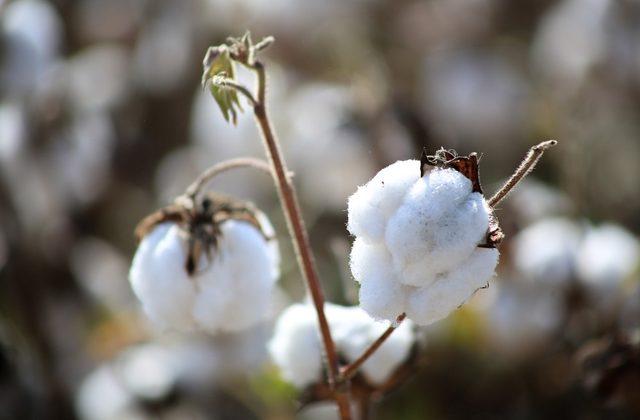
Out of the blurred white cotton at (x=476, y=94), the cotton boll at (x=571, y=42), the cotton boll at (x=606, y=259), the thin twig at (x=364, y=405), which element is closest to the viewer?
the thin twig at (x=364, y=405)

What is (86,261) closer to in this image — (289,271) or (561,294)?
(289,271)

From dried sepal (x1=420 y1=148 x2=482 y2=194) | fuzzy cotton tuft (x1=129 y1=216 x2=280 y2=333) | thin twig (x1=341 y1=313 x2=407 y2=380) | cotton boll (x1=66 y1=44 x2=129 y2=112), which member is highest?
cotton boll (x1=66 y1=44 x2=129 y2=112)

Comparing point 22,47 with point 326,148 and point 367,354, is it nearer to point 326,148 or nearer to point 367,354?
point 326,148

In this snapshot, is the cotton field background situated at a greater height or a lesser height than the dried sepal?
greater

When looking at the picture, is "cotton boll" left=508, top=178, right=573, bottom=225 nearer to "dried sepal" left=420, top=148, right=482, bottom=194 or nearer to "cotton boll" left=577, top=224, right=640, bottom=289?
"cotton boll" left=577, top=224, right=640, bottom=289

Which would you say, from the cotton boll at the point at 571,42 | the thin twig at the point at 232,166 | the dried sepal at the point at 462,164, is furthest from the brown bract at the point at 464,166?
the cotton boll at the point at 571,42

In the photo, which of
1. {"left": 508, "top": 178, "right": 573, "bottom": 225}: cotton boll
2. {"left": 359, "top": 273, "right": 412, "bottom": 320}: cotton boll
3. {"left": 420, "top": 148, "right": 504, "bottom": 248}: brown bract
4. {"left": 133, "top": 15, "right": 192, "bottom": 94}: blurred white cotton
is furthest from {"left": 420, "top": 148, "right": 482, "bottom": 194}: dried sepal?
{"left": 133, "top": 15, "right": 192, "bottom": 94}: blurred white cotton

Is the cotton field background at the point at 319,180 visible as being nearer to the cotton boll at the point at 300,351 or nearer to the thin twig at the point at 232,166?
the cotton boll at the point at 300,351
